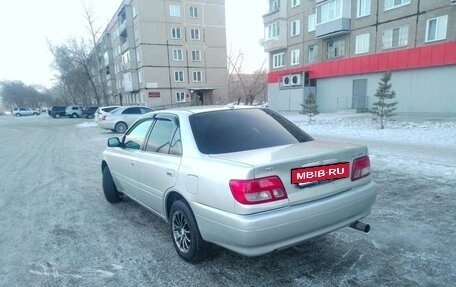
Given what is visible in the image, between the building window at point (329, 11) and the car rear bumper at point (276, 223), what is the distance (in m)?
24.9

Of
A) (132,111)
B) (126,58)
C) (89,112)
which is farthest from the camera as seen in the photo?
(126,58)

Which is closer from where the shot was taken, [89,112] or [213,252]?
[213,252]

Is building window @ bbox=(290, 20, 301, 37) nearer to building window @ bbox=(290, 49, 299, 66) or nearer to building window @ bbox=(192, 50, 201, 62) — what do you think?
building window @ bbox=(290, 49, 299, 66)

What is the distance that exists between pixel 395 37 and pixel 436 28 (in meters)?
2.73

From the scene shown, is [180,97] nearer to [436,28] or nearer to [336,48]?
[336,48]

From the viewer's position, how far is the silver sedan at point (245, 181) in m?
2.45

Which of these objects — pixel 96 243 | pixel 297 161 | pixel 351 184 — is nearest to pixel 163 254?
pixel 96 243

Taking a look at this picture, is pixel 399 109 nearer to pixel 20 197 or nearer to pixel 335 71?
pixel 335 71

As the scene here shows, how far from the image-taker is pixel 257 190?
2.44 meters

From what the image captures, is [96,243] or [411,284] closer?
[411,284]

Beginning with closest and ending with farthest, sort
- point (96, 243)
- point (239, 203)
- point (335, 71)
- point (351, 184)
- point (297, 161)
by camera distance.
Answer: point (239, 203) < point (297, 161) < point (351, 184) < point (96, 243) < point (335, 71)

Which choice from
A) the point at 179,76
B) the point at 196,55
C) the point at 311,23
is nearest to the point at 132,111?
the point at 311,23

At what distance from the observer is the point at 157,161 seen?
349 centimetres

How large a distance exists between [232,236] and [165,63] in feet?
133
